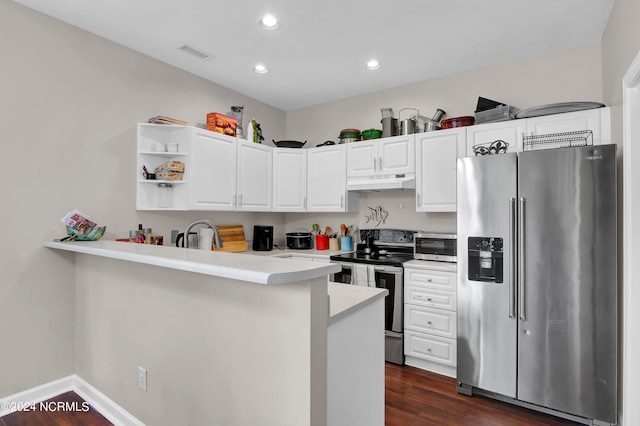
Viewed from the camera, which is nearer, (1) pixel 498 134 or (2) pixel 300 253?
(1) pixel 498 134

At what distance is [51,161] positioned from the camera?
250cm

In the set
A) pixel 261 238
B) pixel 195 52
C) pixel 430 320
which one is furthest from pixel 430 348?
pixel 195 52

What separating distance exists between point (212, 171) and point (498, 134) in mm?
2667

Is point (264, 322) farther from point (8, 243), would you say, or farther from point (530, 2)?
point (530, 2)

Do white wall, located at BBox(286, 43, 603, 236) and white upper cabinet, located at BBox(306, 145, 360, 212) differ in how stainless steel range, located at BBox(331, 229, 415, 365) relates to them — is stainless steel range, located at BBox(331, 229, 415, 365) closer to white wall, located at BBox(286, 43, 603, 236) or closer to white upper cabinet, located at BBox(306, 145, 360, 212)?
white wall, located at BBox(286, 43, 603, 236)

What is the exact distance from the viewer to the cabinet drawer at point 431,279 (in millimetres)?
2865

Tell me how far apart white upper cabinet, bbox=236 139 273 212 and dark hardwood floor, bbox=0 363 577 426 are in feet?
7.02

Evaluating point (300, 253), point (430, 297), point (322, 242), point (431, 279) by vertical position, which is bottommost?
point (430, 297)

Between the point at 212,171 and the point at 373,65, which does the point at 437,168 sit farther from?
the point at 212,171

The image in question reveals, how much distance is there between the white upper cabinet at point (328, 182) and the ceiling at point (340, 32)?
0.89 meters

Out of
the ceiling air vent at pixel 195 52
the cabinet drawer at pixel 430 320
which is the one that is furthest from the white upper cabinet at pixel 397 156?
the ceiling air vent at pixel 195 52

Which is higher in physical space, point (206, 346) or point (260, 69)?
point (260, 69)

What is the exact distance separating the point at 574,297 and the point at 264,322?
2.00 metres

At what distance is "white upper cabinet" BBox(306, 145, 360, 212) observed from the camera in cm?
389
